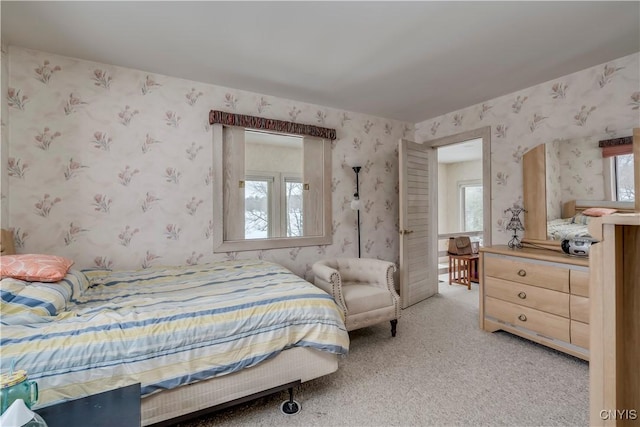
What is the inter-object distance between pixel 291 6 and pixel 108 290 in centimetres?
212

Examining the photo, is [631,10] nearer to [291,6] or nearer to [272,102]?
[291,6]

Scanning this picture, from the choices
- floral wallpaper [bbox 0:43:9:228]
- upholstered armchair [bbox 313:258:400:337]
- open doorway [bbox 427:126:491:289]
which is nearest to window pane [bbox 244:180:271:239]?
upholstered armchair [bbox 313:258:400:337]

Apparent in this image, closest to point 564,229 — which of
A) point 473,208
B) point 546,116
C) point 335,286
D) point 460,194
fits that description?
point 546,116

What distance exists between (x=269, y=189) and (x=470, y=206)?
5.59m

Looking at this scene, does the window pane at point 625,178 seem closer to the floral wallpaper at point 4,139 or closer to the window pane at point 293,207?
the window pane at point 293,207

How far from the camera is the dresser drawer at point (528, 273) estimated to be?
223 cm

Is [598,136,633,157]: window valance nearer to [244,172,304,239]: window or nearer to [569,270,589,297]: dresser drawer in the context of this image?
[569,270,589,297]: dresser drawer

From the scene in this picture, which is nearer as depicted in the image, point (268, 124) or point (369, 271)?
point (369, 271)

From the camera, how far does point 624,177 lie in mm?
2262

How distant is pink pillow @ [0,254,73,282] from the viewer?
58.2 inches

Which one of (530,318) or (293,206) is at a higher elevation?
(293,206)

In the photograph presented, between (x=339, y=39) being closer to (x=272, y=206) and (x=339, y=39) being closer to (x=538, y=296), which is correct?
(x=272, y=206)

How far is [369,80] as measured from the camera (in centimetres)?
271

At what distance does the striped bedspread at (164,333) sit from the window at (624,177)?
2.44 metres
